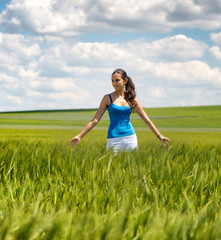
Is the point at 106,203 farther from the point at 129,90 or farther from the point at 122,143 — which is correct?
the point at 129,90

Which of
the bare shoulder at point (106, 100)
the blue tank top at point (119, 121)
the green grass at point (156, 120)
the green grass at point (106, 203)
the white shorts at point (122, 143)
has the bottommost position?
the green grass at point (156, 120)

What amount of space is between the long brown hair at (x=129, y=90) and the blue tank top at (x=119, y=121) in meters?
0.12


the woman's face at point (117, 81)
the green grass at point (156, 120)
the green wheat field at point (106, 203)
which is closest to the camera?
the green wheat field at point (106, 203)

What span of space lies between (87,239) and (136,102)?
4.61m

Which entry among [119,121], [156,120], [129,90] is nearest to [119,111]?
[119,121]

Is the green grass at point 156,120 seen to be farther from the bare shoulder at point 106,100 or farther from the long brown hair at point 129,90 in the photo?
the bare shoulder at point 106,100

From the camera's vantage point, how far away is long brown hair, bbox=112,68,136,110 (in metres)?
6.01

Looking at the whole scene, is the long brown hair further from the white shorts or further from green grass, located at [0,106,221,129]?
green grass, located at [0,106,221,129]

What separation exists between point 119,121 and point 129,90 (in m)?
0.53

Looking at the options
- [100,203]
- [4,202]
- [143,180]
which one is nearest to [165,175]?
[143,180]

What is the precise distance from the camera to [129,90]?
20.2ft

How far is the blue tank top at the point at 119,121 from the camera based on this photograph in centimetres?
595

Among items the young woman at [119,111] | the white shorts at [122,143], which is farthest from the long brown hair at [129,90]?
the white shorts at [122,143]

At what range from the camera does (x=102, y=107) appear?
6023 millimetres
